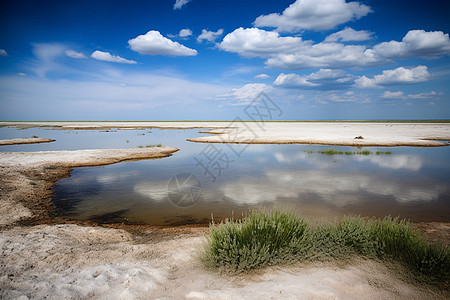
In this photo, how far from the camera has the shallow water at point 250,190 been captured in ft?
29.5

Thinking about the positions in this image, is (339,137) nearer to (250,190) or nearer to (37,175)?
(250,190)

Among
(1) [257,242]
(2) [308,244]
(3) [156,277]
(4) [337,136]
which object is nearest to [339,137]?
(4) [337,136]

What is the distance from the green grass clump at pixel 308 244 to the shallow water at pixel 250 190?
161cm

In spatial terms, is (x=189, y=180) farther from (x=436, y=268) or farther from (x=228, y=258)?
(x=436, y=268)

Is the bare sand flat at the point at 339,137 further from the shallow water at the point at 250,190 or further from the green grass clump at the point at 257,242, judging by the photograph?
the green grass clump at the point at 257,242

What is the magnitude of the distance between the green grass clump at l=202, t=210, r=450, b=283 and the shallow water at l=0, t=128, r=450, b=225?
161cm

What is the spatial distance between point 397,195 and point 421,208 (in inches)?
60.9

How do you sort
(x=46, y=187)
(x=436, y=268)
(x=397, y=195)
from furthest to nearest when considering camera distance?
(x=46, y=187)
(x=397, y=195)
(x=436, y=268)

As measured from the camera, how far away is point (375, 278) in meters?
4.27

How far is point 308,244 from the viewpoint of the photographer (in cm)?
500

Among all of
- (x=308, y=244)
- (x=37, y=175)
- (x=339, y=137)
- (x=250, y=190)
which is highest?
(x=339, y=137)

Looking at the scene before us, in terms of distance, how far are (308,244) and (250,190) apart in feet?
22.3

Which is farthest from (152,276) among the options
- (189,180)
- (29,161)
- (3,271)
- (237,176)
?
(29,161)

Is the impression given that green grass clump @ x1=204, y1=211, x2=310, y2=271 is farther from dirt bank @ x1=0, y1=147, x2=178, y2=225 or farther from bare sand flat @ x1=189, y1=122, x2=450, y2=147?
bare sand flat @ x1=189, y1=122, x2=450, y2=147
